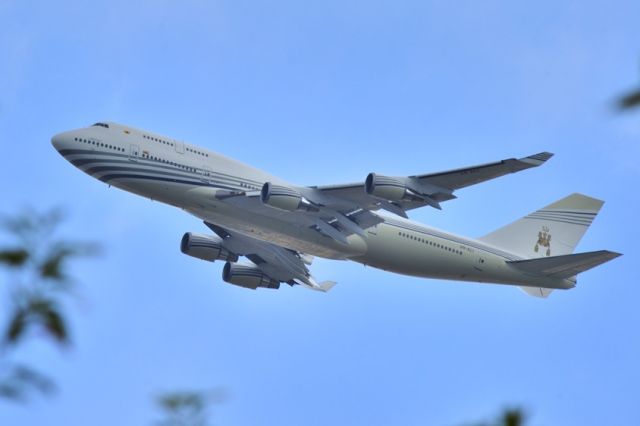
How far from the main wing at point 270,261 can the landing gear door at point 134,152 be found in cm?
1037

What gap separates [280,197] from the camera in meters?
40.6

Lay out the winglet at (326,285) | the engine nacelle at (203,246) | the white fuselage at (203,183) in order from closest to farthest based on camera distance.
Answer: the white fuselage at (203,183) < the engine nacelle at (203,246) < the winglet at (326,285)

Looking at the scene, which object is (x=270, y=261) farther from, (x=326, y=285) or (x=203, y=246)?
(x=203, y=246)

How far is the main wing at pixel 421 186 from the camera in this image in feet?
126

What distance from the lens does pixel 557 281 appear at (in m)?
49.2

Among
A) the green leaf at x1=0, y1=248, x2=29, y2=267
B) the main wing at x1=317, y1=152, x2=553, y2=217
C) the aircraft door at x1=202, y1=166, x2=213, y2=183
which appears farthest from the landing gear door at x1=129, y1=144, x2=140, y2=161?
the green leaf at x1=0, y1=248, x2=29, y2=267

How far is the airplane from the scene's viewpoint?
4075 cm

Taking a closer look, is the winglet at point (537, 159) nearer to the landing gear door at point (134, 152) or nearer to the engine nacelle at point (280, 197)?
the engine nacelle at point (280, 197)

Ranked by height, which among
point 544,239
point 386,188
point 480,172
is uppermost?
point 544,239

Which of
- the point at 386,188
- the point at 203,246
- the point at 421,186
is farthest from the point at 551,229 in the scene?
the point at 203,246

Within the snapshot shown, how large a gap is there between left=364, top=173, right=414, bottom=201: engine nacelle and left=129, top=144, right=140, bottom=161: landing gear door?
10.2 metres

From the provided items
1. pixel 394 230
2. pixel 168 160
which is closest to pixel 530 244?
pixel 394 230

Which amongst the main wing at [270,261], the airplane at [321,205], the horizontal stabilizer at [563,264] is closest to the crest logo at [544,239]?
the airplane at [321,205]

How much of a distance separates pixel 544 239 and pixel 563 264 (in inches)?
289
